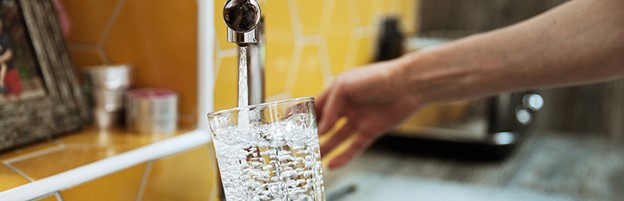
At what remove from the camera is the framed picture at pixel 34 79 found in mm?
687

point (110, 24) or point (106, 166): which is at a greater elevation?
point (110, 24)

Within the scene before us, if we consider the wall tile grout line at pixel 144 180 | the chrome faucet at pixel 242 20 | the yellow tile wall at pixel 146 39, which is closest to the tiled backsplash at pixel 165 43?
the yellow tile wall at pixel 146 39

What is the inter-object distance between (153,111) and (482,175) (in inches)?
25.2

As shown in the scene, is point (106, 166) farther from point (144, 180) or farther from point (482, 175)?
point (482, 175)

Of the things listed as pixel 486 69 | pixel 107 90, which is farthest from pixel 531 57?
pixel 107 90

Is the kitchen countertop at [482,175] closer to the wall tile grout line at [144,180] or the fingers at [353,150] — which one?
the fingers at [353,150]

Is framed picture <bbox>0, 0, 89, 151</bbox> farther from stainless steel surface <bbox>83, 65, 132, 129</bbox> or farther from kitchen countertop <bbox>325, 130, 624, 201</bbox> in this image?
kitchen countertop <bbox>325, 130, 624, 201</bbox>

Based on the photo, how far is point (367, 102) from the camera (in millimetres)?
897

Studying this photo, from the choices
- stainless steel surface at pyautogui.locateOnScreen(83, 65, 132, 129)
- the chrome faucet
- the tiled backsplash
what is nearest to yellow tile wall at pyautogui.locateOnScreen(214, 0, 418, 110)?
the tiled backsplash

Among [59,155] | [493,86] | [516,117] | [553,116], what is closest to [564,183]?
[516,117]

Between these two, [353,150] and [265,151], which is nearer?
[265,151]

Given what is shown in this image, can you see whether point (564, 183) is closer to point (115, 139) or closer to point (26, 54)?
point (115, 139)

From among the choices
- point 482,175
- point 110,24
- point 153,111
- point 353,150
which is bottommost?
point 482,175

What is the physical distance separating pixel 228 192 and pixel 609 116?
1.29 m
